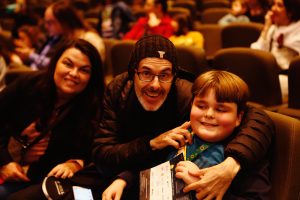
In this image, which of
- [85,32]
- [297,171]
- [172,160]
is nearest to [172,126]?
[172,160]

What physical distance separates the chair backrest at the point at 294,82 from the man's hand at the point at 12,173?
1358mm

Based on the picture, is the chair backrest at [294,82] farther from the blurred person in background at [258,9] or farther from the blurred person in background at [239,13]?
the blurred person in background at [239,13]

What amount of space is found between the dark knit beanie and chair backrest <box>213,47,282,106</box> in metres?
0.85

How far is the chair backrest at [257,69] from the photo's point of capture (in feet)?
7.72

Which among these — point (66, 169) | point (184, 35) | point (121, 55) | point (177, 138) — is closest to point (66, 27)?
point (121, 55)

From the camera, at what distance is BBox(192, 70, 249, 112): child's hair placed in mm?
1381

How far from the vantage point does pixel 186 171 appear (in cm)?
135

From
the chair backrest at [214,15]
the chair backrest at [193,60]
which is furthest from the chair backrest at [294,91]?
the chair backrest at [214,15]

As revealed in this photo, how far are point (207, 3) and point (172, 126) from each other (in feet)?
17.8

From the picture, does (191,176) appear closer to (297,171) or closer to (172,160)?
(172,160)

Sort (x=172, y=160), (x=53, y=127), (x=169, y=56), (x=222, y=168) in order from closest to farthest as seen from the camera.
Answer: (x=222, y=168) → (x=172, y=160) → (x=169, y=56) → (x=53, y=127)

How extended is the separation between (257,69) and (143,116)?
0.97 meters

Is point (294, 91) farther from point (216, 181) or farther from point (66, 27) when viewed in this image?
point (66, 27)

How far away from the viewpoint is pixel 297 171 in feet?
4.56
